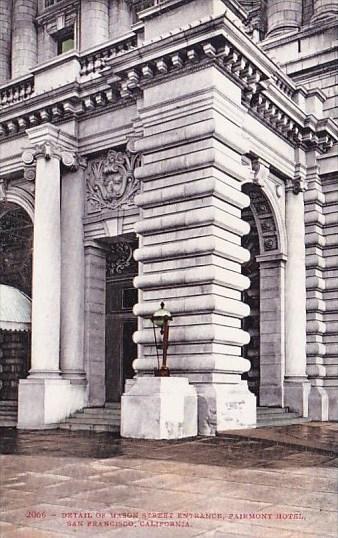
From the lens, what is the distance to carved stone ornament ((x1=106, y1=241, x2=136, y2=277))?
71.7 ft

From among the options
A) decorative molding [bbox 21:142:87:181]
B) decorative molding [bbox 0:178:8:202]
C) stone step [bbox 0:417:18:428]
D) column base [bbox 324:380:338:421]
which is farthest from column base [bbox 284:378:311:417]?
decorative molding [bbox 0:178:8:202]

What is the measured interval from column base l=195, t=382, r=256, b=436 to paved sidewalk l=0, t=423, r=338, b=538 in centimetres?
135

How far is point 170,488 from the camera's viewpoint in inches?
343

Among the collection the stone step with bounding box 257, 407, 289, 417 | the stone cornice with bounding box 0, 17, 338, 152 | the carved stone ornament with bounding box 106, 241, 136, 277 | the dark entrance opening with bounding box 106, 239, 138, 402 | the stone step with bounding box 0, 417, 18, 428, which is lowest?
the stone step with bounding box 0, 417, 18, 428

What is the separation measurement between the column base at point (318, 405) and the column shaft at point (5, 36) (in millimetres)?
19821

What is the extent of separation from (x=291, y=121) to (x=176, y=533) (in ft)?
56.0

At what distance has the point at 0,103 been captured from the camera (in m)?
22.7

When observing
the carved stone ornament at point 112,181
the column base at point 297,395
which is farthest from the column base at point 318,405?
the carved stone ornament at point 112,181

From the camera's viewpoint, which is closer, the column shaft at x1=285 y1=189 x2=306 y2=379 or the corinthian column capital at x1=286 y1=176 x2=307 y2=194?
the column shaft at x1=285 y1=189 x2=306 y2=379

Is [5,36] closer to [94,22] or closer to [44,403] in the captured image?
[94,22]

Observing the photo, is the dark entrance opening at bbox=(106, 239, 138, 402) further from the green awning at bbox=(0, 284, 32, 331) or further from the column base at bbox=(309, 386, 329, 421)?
the column base at bbox=(309, 386, 329, 421)

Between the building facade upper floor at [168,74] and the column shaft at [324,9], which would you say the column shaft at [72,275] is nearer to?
the building facade upper floor at [168,74]

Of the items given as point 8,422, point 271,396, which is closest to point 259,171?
point 271,396

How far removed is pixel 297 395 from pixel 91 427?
6708mm
